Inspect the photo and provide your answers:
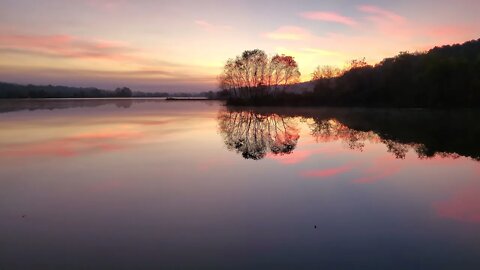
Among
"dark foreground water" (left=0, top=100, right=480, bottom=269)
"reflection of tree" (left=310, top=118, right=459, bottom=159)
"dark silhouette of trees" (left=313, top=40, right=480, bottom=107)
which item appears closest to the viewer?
"dark foreground water" (left=0, top=100, right=480, bottom=269)

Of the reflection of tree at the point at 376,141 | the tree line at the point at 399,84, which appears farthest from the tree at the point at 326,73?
the reflection of tree at the point at 376,141

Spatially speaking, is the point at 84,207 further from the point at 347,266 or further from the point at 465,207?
the point at 465,207

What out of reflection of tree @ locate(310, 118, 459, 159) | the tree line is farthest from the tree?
reflection of tree @ locate(310, 118, 459, 159)

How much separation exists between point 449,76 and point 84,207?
6383 cm

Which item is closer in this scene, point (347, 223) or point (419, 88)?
point (347, 223)

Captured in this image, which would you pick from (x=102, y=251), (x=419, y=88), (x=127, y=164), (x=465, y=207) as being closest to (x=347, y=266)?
(x=102, y=251)

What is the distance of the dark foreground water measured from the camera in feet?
19.9

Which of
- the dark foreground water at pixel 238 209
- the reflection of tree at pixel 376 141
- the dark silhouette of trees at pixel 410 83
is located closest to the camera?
the dark foreground water at pixel 238 209

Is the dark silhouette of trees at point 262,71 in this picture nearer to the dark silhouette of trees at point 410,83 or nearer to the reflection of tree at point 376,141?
the dark silhouette of trees at point 410,83

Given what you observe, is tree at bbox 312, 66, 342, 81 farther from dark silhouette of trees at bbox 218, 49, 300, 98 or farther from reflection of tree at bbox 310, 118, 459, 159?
reflection of tree at bbox 310, 118, 459, 159

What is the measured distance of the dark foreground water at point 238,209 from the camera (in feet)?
19.9

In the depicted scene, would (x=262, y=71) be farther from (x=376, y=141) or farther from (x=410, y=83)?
(x=376, y=141)

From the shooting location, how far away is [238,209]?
862 centimetres

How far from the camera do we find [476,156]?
16.3 m
